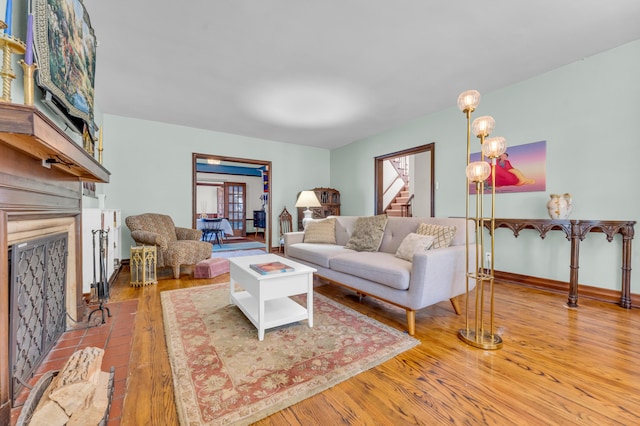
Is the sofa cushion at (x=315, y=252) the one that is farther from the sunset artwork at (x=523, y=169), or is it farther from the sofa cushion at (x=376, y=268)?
the sunset artwork at (x=523, y=169)

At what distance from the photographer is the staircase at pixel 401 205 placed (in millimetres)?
6684

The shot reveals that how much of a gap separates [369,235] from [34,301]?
2.68m

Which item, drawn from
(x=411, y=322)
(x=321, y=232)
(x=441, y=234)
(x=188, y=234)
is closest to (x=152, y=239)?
(x=188, y=234)

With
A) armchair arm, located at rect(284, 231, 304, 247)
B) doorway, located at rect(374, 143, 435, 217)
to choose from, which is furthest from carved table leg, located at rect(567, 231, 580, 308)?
armchair arm, located at rect(284, 231, 304, 247)

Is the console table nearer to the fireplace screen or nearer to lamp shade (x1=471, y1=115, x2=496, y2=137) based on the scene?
lamp shade (x1=471, y1=115, x2=496, y2=137)

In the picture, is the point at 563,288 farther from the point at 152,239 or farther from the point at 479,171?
the point at 152,239

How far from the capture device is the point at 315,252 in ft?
10.3

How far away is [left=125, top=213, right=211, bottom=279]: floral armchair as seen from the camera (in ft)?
11.8

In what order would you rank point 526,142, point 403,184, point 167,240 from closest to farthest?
point 526,142 < point 167,240 < point 403,184

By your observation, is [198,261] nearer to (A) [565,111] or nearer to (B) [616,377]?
(B) [616,377]

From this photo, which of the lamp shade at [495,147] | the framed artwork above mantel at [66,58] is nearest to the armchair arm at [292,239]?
the framed artwork above mantel at [66,58]

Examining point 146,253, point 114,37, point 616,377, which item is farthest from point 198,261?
point 616,377

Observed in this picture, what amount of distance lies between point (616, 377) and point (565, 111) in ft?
9.11

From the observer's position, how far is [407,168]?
736 centimetres
